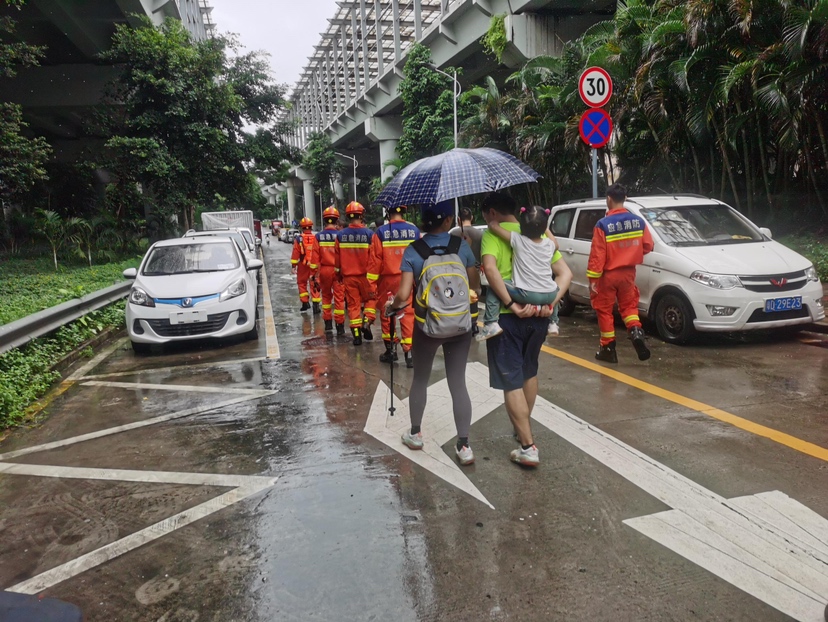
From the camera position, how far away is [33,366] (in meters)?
6.87

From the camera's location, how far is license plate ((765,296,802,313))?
268 inches

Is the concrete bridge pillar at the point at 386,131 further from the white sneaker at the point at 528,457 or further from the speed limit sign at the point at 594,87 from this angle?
the white sneaker at the point at 528,457

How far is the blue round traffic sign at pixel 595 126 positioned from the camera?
30.7ft

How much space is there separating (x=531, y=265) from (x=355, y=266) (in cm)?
431

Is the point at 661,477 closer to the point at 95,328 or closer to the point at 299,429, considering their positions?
the point at 299,429

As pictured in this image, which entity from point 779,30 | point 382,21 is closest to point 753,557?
point 779,30

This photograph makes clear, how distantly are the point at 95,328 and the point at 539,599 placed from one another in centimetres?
872

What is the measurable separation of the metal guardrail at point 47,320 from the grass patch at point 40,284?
2.04 ft

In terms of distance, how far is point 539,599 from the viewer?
2713mm

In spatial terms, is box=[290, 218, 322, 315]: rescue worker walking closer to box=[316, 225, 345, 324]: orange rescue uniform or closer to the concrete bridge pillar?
box=[316, 225, 345, 324]: orange rescue uniform

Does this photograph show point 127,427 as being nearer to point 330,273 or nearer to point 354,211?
point 354,211

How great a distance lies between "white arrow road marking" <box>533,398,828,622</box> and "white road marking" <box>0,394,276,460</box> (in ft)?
11.5

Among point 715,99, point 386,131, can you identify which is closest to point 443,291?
point 715,99

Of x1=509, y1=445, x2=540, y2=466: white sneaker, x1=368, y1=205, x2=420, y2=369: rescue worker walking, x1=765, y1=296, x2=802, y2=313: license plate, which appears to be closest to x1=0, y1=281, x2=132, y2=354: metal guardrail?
x1=368, y1=205, x2=420, y2=369: rescue worker walking
